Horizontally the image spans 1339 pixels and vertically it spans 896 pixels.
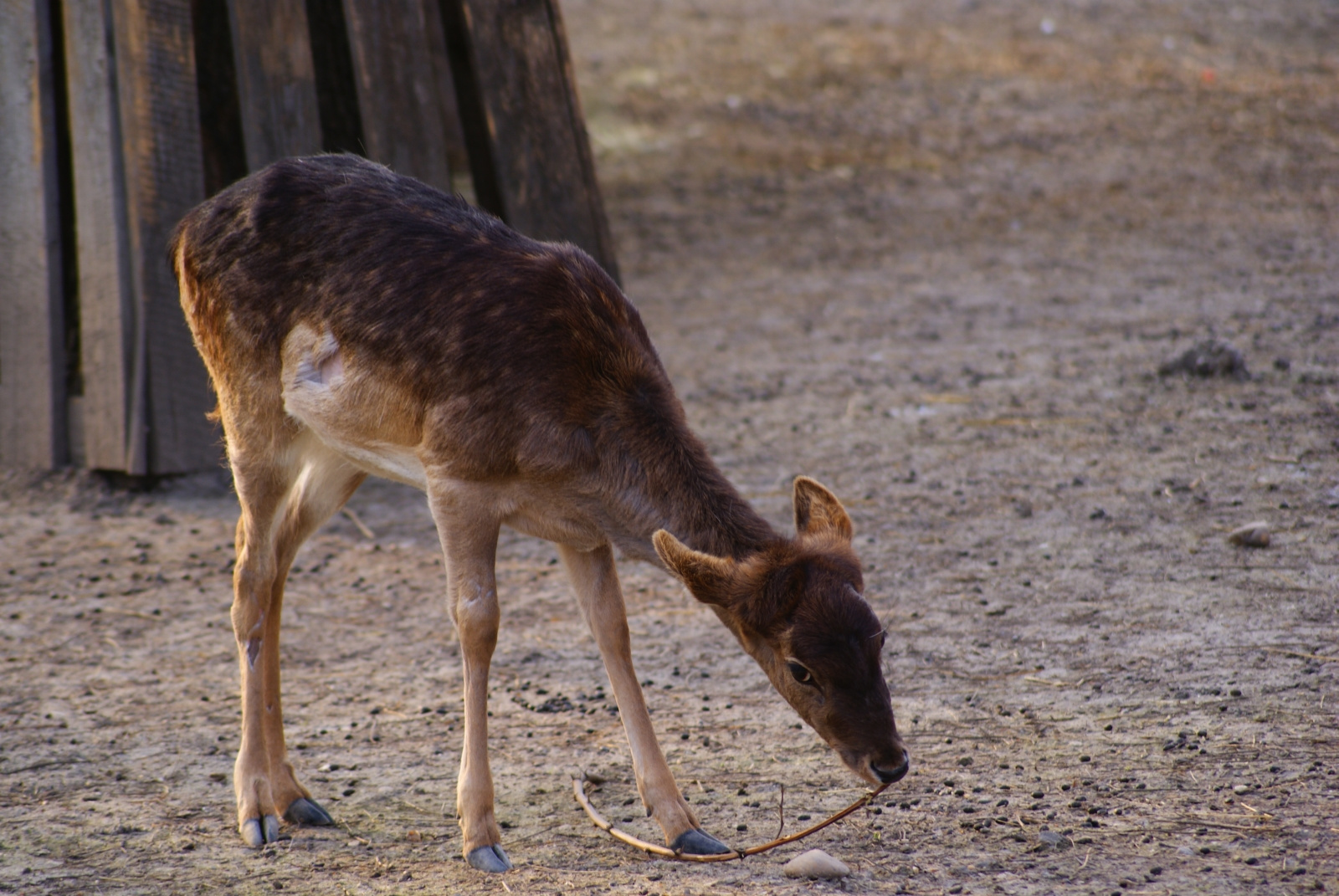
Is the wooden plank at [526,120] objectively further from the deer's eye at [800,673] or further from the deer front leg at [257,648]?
the deer's eye at [800,673]

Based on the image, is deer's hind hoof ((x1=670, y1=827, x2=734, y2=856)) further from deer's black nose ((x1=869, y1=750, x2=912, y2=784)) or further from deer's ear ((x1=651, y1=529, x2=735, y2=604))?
deer's ear ((x1=651, y1=529, x2=735, y2=604))

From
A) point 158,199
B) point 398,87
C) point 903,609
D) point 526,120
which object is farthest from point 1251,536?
point 158,199

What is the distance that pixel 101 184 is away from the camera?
796 centimetres

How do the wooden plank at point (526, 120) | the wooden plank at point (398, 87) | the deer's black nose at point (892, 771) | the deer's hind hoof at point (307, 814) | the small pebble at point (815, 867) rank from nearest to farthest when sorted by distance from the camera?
the deer's black nose at point (892, 771)
the small pebble at point (815, 867)
the deer's hind hoof at point (307, 814)
the wooden plank at point (398, 87)
the wooden plank at point (526, 120)

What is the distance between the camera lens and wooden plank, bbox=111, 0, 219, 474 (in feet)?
25.5

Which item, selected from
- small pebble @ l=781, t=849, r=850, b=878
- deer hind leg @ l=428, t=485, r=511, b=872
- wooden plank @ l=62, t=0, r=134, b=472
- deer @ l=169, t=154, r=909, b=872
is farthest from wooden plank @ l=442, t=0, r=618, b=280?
small pebble @ l=781, t=849, r=850, b=878

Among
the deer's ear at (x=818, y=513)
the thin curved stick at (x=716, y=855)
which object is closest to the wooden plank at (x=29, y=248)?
the thin curved stick at (x=716, y=855)

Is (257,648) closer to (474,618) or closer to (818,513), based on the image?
(474,618)

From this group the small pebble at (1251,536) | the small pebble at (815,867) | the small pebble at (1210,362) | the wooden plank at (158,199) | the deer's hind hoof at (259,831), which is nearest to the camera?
the small pebble at (815,867)

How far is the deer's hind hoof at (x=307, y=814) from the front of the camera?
502 centimetres

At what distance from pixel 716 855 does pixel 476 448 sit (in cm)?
165

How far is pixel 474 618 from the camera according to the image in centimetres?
477

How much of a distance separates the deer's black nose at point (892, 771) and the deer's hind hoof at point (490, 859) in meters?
1.37

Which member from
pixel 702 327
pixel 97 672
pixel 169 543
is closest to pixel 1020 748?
pixel 97 672
